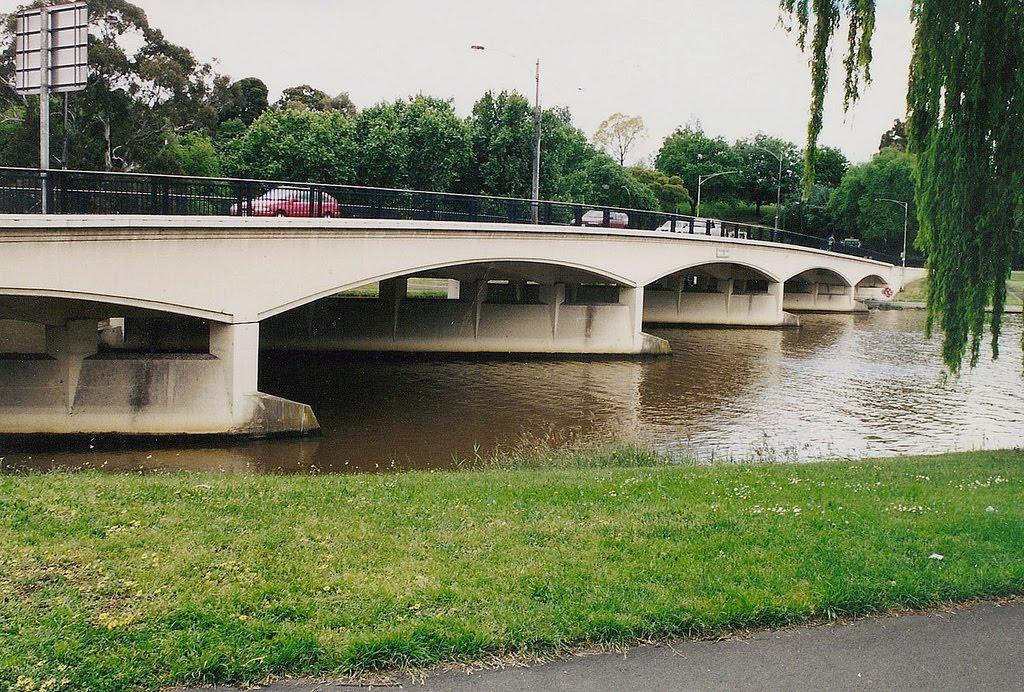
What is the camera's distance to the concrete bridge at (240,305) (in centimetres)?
1823

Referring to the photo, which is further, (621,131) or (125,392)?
(621,131)

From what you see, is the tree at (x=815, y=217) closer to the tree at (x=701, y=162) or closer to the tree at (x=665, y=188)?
the tree at (x=701, y=162)

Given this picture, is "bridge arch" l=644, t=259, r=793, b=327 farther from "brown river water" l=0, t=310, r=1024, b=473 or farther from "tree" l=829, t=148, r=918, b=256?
"tree" l=829, t=148, r=918, b=256

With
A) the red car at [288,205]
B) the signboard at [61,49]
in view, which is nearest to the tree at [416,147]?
the red car at [288,205]

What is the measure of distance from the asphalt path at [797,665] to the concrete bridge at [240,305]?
586 inches

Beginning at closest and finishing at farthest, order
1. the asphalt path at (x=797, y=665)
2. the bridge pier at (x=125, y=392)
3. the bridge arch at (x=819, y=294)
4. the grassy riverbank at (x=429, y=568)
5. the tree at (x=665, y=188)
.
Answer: the asphalt path at (x=797, y=665) → the grassy riverbank at (x=429, y=568) → the bridge pier at (x=125, y=392) → the bridge arch at (x=819, y=294) → the tree at (x=665, y=188)

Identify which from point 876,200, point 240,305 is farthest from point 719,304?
point 876,200

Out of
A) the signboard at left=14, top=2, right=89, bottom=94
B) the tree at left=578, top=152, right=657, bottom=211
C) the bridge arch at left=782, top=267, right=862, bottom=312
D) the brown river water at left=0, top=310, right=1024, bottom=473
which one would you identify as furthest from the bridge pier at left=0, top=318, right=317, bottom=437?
the tree at left=578, top=152, right=657, bottom=211

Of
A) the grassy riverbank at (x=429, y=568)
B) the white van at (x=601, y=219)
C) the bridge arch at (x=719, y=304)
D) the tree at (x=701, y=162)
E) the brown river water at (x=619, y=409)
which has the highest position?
the tree at (x=701, y=162)

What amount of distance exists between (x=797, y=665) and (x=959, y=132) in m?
9.34

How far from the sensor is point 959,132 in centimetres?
1245

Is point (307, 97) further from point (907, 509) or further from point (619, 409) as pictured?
point (907, 509)

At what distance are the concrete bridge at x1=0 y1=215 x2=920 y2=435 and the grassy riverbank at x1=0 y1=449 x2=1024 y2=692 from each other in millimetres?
9807

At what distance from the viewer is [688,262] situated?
126ft
